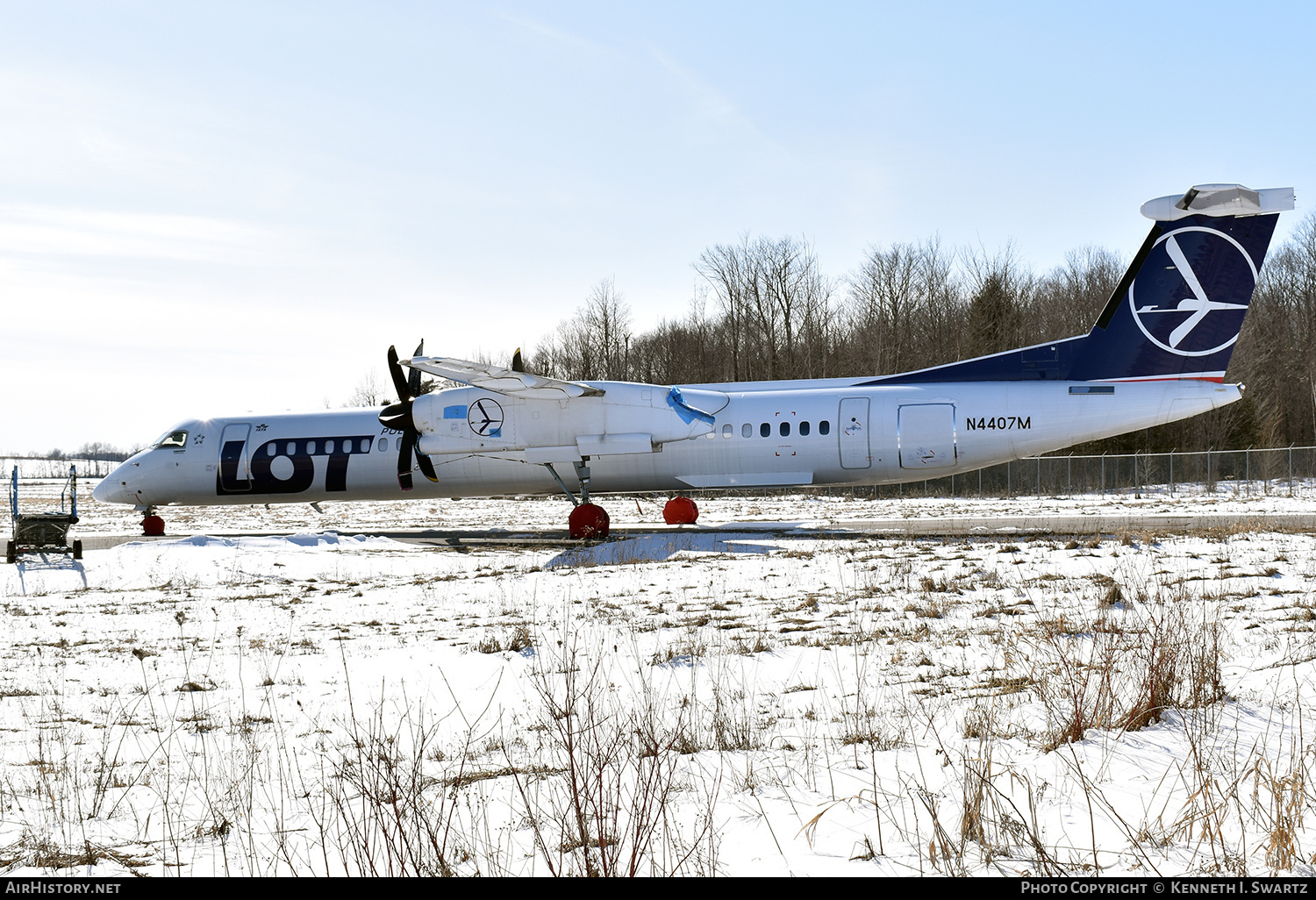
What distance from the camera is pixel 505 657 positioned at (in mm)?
8633

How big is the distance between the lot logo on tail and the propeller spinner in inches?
681

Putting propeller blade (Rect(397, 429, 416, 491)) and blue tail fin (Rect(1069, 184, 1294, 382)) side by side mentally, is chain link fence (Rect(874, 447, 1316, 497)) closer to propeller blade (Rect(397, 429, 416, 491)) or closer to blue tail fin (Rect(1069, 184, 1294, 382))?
blue tail fin (Rect(1069, 184, 1294, 382))

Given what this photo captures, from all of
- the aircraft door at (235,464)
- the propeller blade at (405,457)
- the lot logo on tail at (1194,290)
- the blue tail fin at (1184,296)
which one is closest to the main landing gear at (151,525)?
the aircraft door at (235,464)

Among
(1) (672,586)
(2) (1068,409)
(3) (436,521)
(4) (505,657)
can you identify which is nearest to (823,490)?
(3) (436,521)

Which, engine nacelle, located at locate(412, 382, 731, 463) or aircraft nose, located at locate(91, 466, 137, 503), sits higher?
engine nacelle, located at locate(412, 382, 731, 463)

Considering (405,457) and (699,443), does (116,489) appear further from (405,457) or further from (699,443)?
(699,443)

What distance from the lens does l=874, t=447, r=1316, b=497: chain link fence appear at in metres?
37.9

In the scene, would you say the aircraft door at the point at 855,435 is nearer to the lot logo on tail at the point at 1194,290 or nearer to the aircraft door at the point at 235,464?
the lot logo on tail at the point at 1194,290

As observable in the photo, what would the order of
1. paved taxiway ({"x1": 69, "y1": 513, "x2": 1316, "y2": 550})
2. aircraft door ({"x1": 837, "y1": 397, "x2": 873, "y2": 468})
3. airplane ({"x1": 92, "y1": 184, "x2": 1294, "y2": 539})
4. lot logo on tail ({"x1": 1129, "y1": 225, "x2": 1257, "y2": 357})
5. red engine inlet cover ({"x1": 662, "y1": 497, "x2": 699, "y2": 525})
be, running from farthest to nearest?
red engine inlet cover ({"x1": 662, "y1": 497, "x2": 699, "y2": 525}) < aircraft door ({"x1": 837, "y1": 397, "x2": 873, "y2": 468}) < paved taxiway ({"x1": 69, "y1": 513, "x2": 1316, "y2": 550}) < airplane ({"x1": 92, "y1": 184, "x2": 1294, "y2": 539}) < lot logo on tail ({"x1": 1129, "y1": 225, "x2": 1257, "y2": 357})

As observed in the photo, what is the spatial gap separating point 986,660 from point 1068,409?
47.8ft

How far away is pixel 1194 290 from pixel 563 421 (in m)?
14.6

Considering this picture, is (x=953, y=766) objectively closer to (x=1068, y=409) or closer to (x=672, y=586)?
(x=672, y=586)

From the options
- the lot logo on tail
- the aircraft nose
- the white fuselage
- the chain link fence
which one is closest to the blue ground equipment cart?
the white fuselage

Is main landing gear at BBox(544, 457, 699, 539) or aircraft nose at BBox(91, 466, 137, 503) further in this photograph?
aircraft nose at BBox(91, 466, 137, 503)
